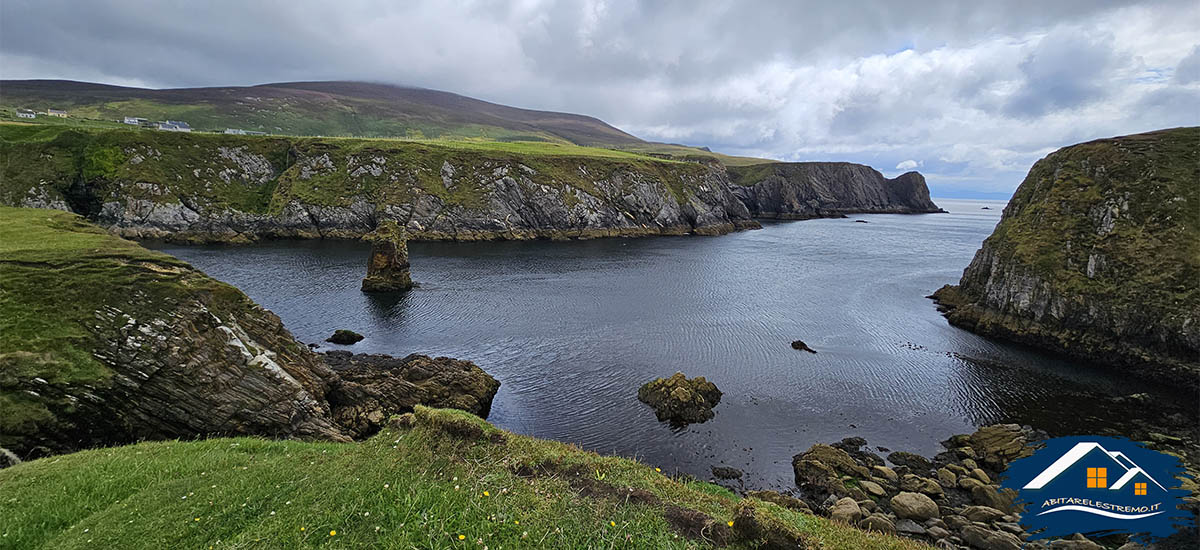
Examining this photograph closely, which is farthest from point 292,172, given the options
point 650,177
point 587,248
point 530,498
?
point 530,498

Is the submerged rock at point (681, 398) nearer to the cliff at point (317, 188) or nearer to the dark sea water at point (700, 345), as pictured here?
the dark sea water at point (700, 345)

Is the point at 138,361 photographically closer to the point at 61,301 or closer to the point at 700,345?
the point at 61,301

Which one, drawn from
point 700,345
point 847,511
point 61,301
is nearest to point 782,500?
point 847,511

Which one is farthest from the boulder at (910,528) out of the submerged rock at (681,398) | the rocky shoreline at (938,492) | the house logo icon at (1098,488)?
the submerged rock at (681,398)

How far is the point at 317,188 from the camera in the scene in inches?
4050

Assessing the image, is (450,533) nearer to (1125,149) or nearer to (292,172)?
(1125,149)

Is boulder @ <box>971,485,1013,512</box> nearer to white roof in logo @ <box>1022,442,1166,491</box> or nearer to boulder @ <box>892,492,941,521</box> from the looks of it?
white roof in logo @ <box>1022,442,1166,491</box>

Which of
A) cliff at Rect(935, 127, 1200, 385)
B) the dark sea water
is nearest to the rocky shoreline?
the dark sea water

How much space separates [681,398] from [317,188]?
99.1m

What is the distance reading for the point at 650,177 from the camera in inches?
5374

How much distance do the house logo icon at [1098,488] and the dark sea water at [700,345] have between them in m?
3.84

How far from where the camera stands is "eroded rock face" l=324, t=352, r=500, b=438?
2502cm

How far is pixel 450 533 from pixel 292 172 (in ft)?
382

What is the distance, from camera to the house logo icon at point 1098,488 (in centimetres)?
1895
